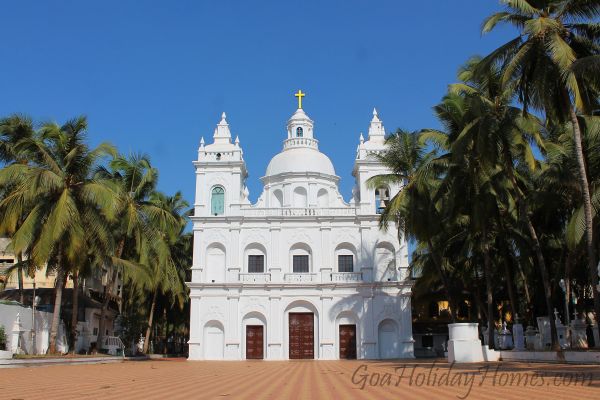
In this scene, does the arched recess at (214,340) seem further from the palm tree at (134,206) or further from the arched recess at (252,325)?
the palm tree at (134,206)

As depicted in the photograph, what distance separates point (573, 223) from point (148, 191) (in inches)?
928

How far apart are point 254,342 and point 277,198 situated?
11.1 m

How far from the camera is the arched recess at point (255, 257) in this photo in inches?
1560

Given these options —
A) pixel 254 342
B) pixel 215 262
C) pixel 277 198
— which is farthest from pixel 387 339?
pixel 277 198

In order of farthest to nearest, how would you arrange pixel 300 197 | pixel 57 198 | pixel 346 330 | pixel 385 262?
pixel 300 197, pixel 385 262, pixel 346 330, pixel 57 198

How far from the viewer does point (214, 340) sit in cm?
3791

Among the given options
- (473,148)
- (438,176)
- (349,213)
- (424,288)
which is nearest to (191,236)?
(349,213)

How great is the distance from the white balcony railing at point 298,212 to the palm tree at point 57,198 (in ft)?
44.6

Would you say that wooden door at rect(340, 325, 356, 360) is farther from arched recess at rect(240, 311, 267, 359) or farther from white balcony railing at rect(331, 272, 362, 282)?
arched recess at rect(240, 311, 267, 359)

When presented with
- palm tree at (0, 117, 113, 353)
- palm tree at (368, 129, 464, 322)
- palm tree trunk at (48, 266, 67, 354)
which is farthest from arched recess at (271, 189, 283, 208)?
palm tree trunk at (48, 266, 67, 354)

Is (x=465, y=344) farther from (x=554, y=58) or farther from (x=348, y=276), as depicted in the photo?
(x=348, y=276)

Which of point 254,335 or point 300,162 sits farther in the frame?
point 300,162

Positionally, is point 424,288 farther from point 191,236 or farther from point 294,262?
point 191,236

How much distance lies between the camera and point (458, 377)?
14.7m
